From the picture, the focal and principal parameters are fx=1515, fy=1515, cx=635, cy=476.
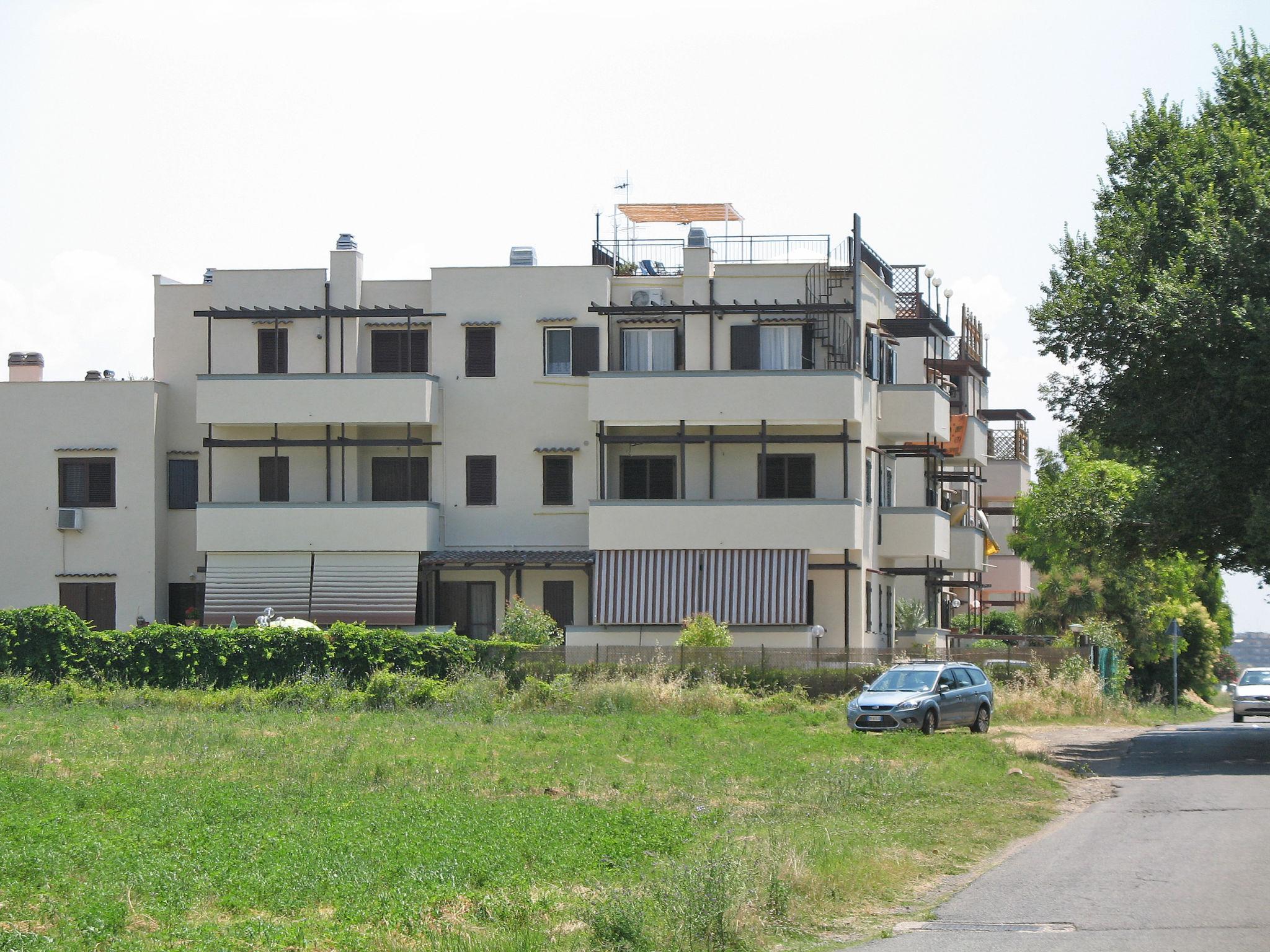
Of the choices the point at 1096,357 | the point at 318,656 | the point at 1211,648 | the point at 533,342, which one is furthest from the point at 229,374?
the point at 1211,648

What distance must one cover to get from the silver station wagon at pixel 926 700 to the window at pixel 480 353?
18.8 meters

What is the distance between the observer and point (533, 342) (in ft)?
153

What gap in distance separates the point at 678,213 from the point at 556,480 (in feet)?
31.9

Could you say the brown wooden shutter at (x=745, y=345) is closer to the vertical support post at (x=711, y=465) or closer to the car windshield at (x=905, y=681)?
the vertical support post at (x=711, y=465)

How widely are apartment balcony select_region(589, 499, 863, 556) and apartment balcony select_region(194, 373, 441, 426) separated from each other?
255 inches

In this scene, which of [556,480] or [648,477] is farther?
[556,480]

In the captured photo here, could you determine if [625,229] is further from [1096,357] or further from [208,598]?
[1096,357]

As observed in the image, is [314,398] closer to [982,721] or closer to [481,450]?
[481,450]

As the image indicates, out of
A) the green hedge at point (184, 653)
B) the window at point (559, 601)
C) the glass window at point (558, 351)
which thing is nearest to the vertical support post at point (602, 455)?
the glass window at point (558, 351)

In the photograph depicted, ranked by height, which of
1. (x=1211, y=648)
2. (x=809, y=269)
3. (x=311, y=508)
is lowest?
(x=1211, y=648)

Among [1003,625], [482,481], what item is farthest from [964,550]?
[482,481]

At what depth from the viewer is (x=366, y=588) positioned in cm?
4525

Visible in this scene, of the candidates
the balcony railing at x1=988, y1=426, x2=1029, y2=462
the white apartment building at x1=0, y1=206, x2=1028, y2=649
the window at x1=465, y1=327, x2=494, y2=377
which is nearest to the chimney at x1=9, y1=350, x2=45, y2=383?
the white apartment building at x1=0, y1=206, x2=1028, y2=649

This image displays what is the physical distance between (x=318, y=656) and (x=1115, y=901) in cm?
2616
